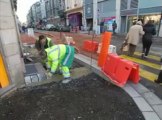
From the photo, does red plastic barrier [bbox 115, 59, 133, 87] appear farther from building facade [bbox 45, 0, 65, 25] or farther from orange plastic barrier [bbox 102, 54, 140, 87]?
building facade [bbox 45, 0, 65, 25]

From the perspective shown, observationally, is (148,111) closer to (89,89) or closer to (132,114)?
(132,114)

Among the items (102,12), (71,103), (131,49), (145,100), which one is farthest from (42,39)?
(102,12)

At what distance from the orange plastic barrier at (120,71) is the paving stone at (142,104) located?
64 centimetres

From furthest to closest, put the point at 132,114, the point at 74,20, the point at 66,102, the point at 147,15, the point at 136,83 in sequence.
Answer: the point at 74,20
the point at 147,15
the point at 136,83
the point at 66,102
the point at 132,114

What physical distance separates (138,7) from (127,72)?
17.5 m

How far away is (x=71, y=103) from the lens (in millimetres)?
3842

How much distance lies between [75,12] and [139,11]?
19832mm

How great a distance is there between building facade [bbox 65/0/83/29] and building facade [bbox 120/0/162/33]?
46.2ft

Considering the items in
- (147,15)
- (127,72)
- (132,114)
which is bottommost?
(132,114)

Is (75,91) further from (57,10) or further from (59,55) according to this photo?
(57,10)

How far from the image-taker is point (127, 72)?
4.40 meters

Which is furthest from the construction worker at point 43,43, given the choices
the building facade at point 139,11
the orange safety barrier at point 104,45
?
the building facade at point 139,11

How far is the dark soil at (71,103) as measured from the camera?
341cm

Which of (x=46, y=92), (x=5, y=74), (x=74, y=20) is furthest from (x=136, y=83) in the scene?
(x=74, y=20)
